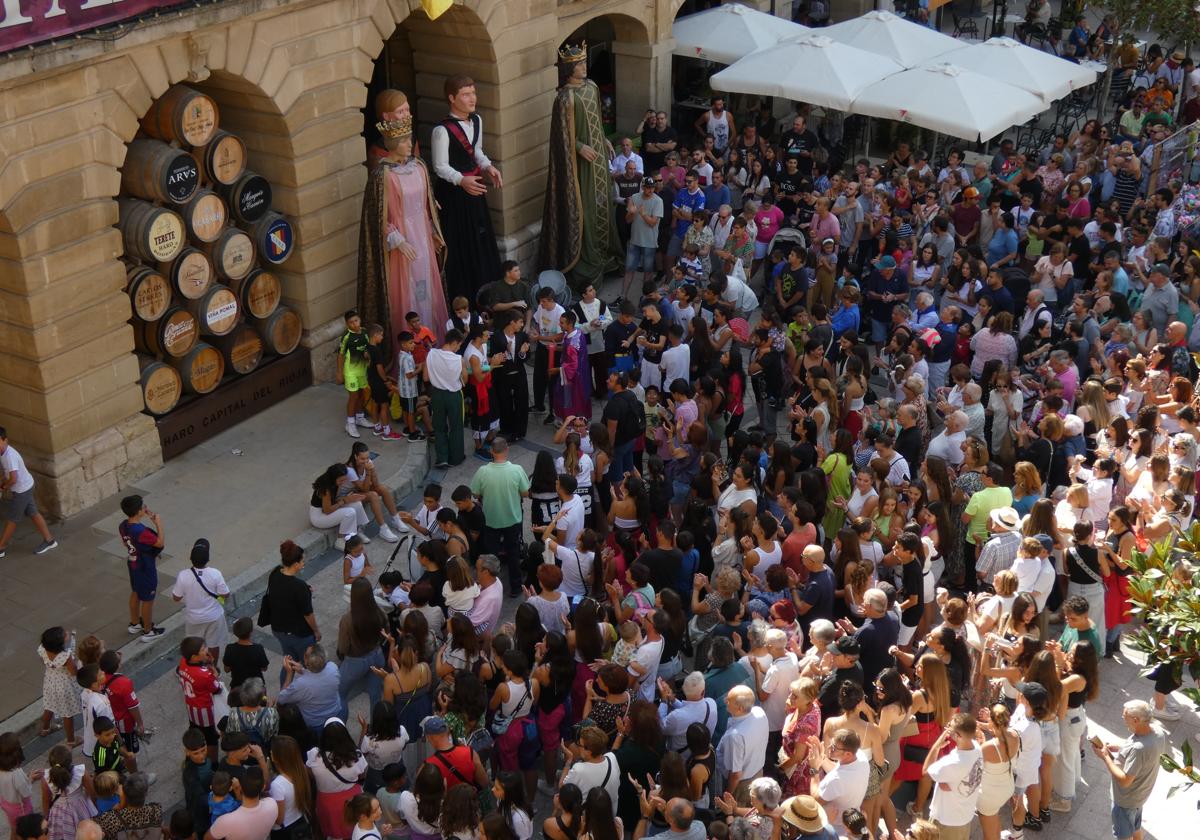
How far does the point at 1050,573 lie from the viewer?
34.0 ft

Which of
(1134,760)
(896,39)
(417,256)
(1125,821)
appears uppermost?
(896,39)

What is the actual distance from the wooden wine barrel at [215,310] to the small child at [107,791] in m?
6.37

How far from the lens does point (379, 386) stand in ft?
47.9

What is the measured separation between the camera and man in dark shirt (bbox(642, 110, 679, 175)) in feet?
65.3

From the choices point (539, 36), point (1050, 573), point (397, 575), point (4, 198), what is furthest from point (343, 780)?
point (539, 36)

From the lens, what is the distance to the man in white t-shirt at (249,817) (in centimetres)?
817

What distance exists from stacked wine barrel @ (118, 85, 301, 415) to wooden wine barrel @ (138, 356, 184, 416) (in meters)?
0.01

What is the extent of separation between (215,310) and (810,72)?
935cm

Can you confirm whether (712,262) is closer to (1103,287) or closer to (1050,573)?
(1103,287)

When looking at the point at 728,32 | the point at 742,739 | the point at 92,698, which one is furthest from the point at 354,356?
the point at 728,32

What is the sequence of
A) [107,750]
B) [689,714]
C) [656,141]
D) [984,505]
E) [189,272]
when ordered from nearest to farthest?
[689,714]
[107,750]
[984,505]
[189,272]
[656,141]

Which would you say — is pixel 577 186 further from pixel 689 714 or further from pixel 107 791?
pixel 107 791

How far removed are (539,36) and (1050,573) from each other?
34.8ft

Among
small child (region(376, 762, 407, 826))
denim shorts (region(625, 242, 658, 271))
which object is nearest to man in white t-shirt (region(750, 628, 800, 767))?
small child (region(376, 762, 407, 826))
